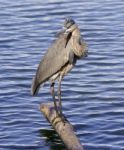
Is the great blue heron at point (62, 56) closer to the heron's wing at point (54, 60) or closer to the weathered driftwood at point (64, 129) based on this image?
the heron's wing at point (54, 60)

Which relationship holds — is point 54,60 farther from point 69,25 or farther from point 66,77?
point 66,77

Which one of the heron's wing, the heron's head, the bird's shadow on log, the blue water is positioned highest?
the heron's head

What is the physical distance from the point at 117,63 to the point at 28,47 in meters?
2.17

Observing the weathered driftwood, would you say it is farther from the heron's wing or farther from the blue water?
the blue water

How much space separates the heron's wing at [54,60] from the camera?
398 inches

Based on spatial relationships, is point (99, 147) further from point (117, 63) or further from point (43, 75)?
point (117, 63)

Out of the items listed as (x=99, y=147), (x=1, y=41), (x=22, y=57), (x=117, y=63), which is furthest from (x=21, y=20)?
(x=99, y=147)

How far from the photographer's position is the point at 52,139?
34.8ft

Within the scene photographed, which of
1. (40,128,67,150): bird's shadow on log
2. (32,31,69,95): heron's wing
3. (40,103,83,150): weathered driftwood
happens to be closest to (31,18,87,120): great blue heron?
(32,31,69,95): heron's wing

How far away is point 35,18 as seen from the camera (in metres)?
17.1

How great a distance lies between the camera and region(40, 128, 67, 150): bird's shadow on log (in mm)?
10344

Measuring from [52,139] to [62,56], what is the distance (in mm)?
1290

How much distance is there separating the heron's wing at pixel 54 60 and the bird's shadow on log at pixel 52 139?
0.82 meters

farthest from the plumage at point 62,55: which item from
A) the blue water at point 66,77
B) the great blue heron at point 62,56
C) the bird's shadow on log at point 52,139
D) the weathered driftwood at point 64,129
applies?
the blue water at point 66,77
